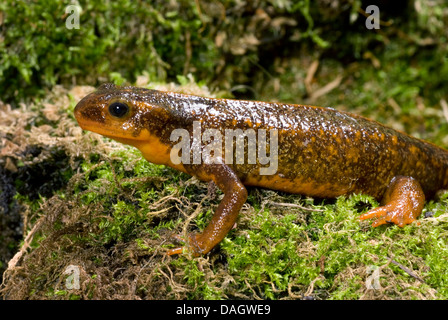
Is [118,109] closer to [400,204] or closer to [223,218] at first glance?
[223,218]

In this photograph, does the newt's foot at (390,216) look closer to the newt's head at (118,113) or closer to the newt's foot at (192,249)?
the newt's foot at (192,249)

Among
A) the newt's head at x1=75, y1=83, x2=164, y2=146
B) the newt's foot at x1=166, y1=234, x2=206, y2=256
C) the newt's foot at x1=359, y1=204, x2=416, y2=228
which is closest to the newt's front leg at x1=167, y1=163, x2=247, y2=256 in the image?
the newt's foot at x1=166, y1=234, x2=206, y2=256

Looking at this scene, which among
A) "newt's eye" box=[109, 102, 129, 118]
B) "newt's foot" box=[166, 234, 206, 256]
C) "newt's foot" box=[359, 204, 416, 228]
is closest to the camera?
"newt's foot" box=[166, 234, 206, 256]

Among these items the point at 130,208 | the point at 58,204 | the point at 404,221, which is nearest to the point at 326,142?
the point at 404,221

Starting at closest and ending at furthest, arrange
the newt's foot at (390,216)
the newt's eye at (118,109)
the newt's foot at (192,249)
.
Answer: the newt's foot at (192,249) → the newt's eye at (118,109) → the newt's foot at (390,216)

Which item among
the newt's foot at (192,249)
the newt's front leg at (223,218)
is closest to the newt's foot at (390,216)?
the newt's front leg at (223,218)

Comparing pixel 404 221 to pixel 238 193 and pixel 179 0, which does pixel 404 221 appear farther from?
pixel 179 0

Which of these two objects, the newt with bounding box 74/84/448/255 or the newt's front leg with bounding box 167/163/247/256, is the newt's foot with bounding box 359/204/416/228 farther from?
the newt's front leg with bounding box 167/163/247/256
